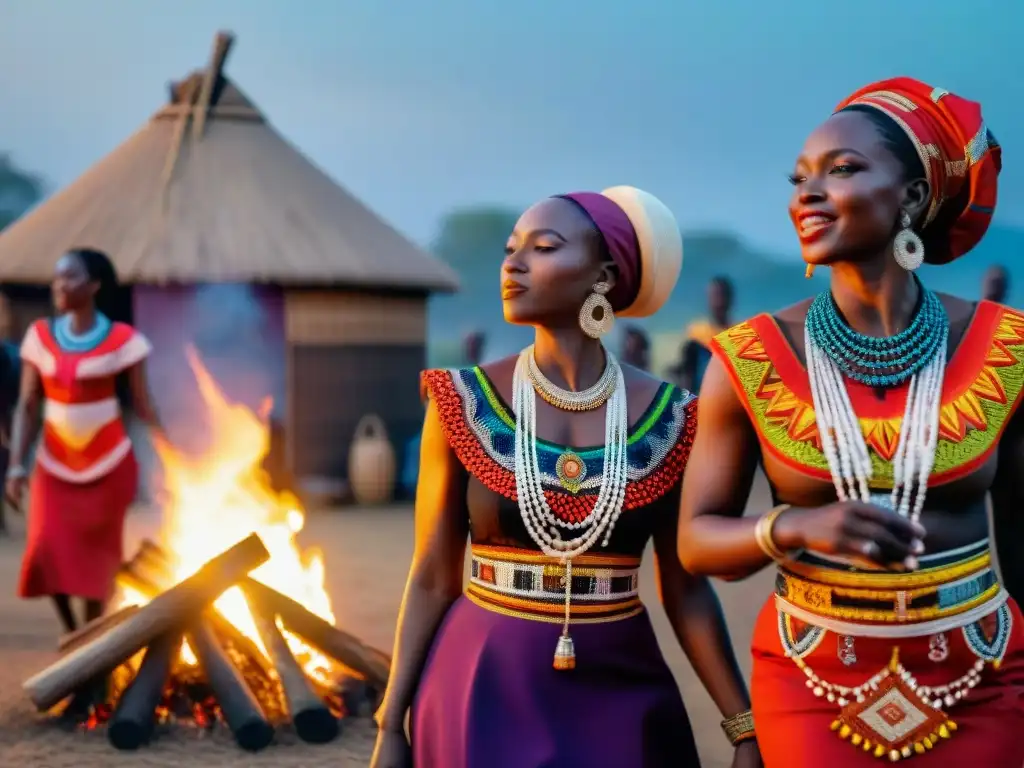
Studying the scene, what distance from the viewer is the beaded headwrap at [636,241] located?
350 centimetres

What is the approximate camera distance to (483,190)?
2817cm

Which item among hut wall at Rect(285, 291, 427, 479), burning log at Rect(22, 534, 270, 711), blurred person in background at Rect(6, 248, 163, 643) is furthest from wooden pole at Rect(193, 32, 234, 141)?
Answer: burning log at Rect(22, 534, 270, 711)

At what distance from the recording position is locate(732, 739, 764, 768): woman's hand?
10.0ft

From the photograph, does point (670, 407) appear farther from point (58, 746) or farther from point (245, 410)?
point (245, 410)

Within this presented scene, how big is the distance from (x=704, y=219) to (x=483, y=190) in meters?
4.76

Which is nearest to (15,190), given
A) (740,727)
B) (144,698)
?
(144,698)

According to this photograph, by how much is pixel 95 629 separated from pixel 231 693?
3.71ft

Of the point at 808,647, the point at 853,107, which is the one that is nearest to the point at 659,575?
the point at 808,647

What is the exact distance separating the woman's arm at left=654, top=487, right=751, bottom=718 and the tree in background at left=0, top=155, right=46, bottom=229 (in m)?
27.1

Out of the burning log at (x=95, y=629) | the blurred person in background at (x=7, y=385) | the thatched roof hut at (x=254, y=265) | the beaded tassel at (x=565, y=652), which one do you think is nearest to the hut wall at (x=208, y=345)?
the thatched roof hut at (x=254, y=265)

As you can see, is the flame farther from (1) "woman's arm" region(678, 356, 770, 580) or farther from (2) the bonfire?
(1) "woman's arm" region(678, 356, 770, 580)

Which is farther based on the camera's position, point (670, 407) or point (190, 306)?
point (190, 306)

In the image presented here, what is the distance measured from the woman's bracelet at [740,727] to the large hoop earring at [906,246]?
1087mm

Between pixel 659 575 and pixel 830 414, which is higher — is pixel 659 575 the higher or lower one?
the lower one
